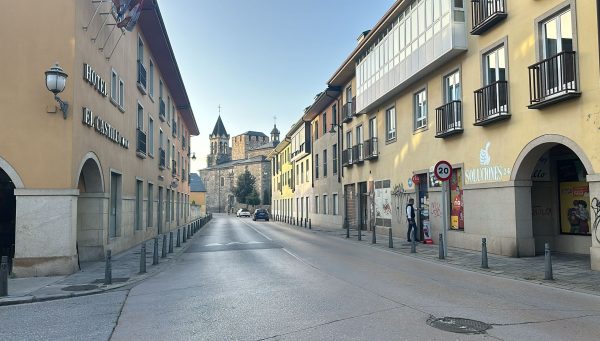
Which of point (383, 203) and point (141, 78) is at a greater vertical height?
point (141, 78)

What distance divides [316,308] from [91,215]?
32.1 ft

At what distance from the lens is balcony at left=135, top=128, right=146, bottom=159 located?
66.7ft

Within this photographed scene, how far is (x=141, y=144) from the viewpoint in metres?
21.1

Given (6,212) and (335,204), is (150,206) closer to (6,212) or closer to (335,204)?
(6,212)

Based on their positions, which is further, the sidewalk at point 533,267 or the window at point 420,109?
the window at point 420,109

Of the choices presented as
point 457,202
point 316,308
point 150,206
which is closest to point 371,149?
point 457,202

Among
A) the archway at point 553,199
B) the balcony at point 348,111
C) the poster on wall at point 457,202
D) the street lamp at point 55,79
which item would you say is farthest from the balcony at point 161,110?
the archway at point 553,199

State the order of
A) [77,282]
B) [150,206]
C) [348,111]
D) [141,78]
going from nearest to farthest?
1. [77,282]
2. [141,78]
3. [150,206]
4. [348,111]

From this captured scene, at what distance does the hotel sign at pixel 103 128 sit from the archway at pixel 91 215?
116 cm

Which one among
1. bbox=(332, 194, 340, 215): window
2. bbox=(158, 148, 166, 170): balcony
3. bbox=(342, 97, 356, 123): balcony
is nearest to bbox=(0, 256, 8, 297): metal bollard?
bbox=(158, 148, 166, 170): balcony

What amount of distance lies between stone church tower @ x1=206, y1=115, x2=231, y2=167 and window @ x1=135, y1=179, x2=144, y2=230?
9727 centimetres

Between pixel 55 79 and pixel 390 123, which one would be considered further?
pixel 390 123

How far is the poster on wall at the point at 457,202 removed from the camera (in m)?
16.6

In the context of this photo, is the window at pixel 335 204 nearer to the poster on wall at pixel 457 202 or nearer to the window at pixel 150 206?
the window at pixel 150 206
